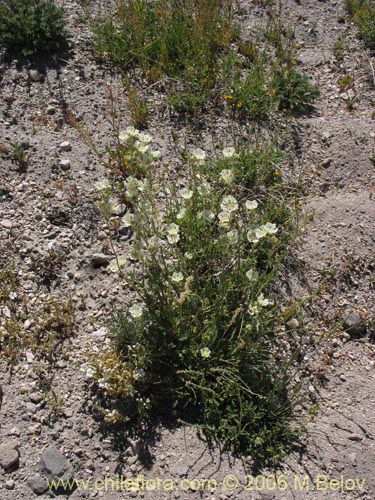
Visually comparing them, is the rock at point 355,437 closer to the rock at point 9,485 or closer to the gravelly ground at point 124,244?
the gravelly ground at point 124,244

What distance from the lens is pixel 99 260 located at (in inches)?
167

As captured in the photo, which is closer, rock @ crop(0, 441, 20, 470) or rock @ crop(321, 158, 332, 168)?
rock @ crop(0, 441, 20, 470)

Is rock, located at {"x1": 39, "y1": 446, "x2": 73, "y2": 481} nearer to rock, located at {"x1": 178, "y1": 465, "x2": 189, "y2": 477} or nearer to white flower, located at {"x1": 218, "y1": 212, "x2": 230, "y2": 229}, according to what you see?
rock, located at {"x1": 178, "y1": 465, "x2": 189, "y2": 477}

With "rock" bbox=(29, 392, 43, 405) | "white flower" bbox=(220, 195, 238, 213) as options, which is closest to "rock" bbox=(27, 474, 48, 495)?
"rock" bbox=(29, 392, 43, 405)

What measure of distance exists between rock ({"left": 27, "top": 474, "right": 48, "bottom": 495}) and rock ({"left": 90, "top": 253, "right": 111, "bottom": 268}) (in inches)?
64.8

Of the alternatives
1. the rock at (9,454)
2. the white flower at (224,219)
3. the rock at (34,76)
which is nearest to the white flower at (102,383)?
the rock at (9,454)

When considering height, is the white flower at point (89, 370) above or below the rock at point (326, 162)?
below

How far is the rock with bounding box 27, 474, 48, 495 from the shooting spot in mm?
3152

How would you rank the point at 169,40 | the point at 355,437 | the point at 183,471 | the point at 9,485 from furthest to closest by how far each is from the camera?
the point at 169,40 < the point at 355,437 < the point at 183,471 < the point at 9,485

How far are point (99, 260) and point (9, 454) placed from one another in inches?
62.3

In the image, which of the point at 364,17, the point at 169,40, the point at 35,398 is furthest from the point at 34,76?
the point at 364,17

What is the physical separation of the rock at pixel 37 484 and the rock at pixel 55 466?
0.14 ft

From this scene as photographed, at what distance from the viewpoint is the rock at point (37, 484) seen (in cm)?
315

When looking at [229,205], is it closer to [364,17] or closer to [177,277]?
[177,277]
